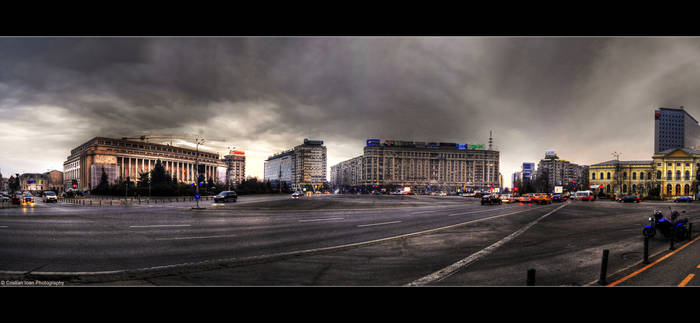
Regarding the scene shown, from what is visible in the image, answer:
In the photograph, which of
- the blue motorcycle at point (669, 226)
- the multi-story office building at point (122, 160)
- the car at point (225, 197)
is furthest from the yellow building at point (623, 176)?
the multi-story office building at point (122, 160)

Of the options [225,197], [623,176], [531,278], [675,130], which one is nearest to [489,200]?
[531,278]

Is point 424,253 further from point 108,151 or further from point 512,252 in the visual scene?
point 108,151

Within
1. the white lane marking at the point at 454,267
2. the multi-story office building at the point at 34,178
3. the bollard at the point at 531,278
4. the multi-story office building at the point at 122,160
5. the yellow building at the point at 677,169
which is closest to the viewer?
the bollard at the point at 531,278

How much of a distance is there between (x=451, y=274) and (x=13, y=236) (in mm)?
17375

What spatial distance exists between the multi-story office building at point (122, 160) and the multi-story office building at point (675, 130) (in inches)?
3314

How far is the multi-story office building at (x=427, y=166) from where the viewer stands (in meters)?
142

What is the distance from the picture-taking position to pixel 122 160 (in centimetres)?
8500

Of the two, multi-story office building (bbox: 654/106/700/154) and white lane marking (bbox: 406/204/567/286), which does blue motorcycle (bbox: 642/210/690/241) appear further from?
multi-story office building (bbox: 654/106/700/154)

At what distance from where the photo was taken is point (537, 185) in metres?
106

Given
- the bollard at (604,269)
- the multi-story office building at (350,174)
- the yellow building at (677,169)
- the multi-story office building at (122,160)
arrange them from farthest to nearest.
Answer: the multi-story office building at (350,174) < the multi-story office building at (122,160) < the yellow building at (677,169) < the bollard at (604,269)

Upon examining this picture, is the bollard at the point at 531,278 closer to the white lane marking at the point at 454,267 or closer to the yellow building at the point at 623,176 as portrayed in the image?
the white lane marking at the point at 454,267

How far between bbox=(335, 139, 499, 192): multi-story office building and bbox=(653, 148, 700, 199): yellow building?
7333 cm

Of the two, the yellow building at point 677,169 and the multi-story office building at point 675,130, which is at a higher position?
the multi-story office building at point 675,130
